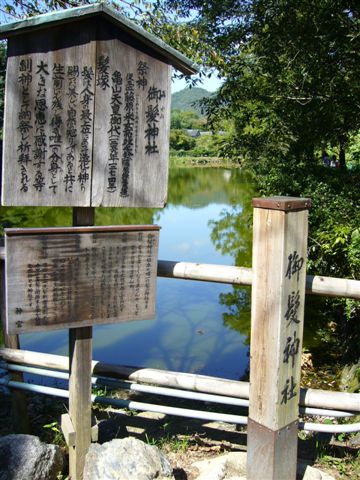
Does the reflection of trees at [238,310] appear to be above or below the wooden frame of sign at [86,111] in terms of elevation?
below

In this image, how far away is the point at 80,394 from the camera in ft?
7.45

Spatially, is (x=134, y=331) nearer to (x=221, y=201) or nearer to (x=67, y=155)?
(x=67, y=155)

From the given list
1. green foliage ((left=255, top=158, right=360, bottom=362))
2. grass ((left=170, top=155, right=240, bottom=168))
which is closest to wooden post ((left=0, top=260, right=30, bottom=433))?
green foliage ((left=255, top=158, right=360, bottom=362))

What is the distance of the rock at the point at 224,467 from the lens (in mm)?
2287

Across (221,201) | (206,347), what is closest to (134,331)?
(206,347)

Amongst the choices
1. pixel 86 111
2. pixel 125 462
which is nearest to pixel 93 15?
pixel 86 111

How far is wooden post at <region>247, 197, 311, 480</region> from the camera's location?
1.97 m

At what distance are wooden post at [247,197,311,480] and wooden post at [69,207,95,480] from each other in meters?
0.77

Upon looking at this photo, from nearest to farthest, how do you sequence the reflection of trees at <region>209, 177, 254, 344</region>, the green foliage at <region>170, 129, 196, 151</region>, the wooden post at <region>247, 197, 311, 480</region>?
the wooden post at <region>247, 197, 311, 480</region>, the reflection of trees at <region>209, 177, 254, 344</region>, the green foliage at <region>170, 129, 196, 151</region>

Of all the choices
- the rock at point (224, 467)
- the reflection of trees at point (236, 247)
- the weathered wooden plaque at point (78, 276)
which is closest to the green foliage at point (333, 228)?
the reflection of trees at point (236, 247)

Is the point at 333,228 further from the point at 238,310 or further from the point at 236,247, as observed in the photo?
the point at 236,247

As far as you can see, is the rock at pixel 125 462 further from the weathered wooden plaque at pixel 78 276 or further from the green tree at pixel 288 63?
the green tree at pixel 288 63

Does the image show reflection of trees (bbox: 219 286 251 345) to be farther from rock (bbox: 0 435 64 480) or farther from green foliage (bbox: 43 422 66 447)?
rock (bbox: 0 435 64 480)

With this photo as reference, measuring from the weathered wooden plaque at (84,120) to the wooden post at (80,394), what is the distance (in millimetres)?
243
